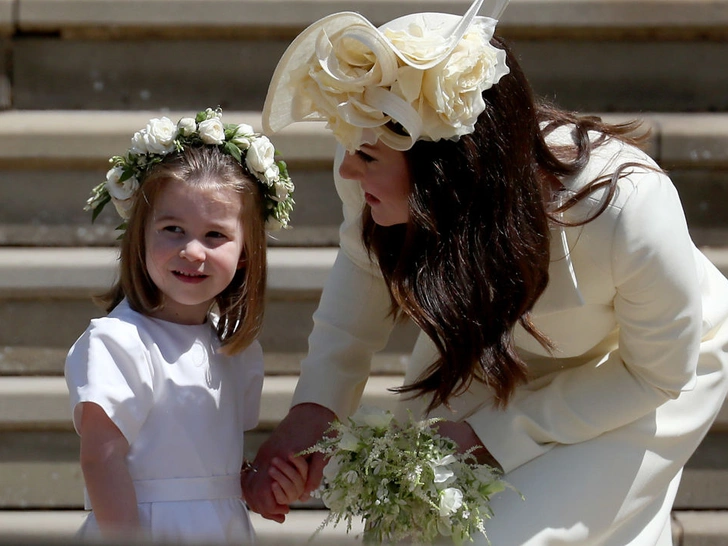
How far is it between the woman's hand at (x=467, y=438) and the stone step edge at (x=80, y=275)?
4.00 feet

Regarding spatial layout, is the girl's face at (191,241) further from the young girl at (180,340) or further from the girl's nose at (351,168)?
the girl's nose at (351,168)

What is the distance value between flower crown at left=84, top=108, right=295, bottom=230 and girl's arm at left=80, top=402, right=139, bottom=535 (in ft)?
1.79

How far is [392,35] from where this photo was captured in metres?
2.14

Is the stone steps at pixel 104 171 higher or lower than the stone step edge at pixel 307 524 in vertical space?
higher

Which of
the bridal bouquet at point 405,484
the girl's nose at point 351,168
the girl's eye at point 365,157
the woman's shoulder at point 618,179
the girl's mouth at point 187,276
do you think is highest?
the woman's shoulder at point 618,179

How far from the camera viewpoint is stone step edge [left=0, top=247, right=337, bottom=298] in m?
3.56

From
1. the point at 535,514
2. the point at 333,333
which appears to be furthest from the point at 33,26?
the point at 535,514

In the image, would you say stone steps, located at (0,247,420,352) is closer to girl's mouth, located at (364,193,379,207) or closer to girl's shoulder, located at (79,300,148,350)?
girl's shoulder, located at (79,300,148,350)

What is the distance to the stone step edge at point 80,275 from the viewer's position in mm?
3561

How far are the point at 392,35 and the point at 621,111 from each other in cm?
182

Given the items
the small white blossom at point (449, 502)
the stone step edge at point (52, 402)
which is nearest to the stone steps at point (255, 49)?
the stone step edge at point (52, 402)

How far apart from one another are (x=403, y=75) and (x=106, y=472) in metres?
1.06

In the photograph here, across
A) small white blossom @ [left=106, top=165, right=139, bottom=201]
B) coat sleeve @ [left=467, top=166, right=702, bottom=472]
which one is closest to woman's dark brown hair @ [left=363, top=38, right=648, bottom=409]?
coat sleeve @ [left=467, top=166, right=702, bottom=472]

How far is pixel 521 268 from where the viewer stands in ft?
7.46
